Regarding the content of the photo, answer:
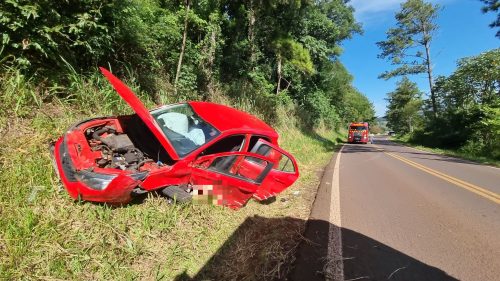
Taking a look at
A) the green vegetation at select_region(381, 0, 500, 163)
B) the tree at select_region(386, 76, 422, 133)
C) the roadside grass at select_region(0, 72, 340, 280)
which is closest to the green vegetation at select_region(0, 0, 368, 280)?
the roadside grass at select_region(0, 72, 340, 280)

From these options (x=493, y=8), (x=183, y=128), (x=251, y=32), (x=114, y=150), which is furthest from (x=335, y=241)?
(x=493, y=8)

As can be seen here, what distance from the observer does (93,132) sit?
525cm

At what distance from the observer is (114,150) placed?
16.5 ft

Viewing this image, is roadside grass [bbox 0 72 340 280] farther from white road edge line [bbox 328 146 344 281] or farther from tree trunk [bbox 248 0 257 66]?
tree trunk [bbox 248 0 257 66]

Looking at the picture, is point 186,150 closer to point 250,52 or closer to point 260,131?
point 260,131

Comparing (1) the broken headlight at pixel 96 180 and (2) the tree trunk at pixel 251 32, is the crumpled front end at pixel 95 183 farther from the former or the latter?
(2) the tree trunk at pixel 251 32

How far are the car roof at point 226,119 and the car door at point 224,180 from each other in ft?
1.75

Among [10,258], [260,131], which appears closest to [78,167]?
[10,258]

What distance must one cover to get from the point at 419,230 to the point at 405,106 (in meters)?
78.1

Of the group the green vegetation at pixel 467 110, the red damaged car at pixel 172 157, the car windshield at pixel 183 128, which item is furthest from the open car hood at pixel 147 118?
the green vegetation at pixel 467 110

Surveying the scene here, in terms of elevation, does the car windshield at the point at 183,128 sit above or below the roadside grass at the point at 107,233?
above

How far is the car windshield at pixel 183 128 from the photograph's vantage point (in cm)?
490

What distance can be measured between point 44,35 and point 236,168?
3766 mm

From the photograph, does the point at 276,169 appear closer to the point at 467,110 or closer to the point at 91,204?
the point at 91,204
